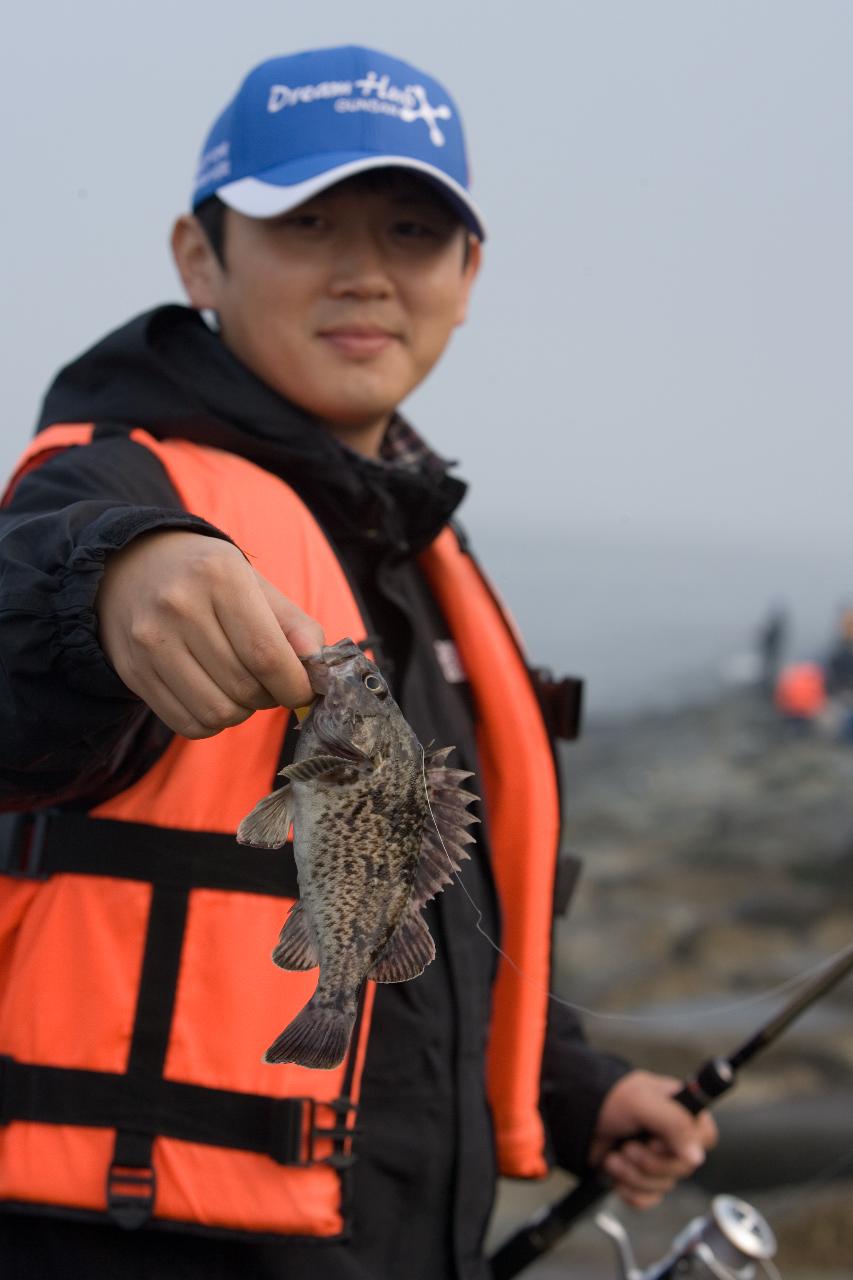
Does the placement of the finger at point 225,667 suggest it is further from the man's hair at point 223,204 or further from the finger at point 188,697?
the man's hair at point 223,204

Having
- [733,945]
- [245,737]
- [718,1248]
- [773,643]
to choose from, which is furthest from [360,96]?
[773,643]

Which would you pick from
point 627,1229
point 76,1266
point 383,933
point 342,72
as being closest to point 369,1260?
point 76,1266

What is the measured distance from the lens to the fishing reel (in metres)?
3.90

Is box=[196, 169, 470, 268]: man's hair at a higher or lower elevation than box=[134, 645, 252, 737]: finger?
higher

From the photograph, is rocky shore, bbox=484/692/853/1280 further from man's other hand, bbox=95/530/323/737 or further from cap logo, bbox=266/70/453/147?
cap logo, bbox=266/70/453/147

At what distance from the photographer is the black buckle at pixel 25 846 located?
2328 millimetres

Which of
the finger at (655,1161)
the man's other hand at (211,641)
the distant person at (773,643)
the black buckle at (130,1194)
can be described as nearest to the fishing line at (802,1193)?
the finger at (655,1161)

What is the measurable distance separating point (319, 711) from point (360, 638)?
824mm

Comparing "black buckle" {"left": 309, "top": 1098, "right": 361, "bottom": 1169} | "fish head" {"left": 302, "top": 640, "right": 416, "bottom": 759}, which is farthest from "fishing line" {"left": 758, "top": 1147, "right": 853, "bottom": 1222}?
"fish head" {"left": 302, "top": 640, "right": 416, "bottom": 759}

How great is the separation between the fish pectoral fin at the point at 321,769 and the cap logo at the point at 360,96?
198 centimetres

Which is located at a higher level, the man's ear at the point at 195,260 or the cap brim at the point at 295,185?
the cap brim at the point at 295,185

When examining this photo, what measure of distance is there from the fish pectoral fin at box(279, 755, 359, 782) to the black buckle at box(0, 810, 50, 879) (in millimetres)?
857

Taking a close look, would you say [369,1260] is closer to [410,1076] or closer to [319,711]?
[410,1076]

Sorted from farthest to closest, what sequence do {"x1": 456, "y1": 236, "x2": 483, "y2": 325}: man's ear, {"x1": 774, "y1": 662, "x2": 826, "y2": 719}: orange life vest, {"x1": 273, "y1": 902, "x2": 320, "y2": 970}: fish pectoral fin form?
{"x1": 774, "y1": 662, "x2": 826, "y2": 719}: orange life vest
{"x1": 456, "y1": 236, "x2": 483, "y2": 325}: man's ear
{"x1": 273, "y1": 902, "x2": 320, "y2": 970}: fish pectoral fin
